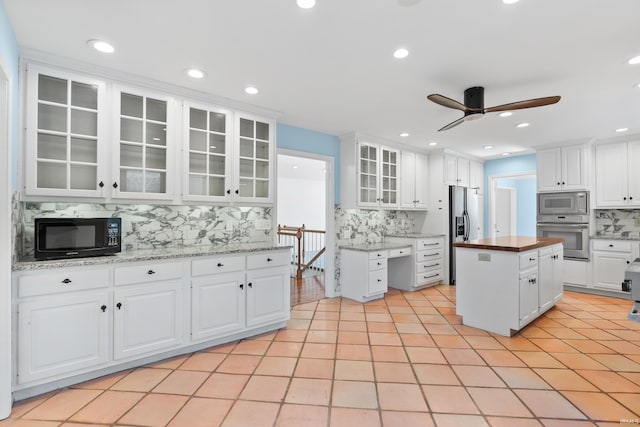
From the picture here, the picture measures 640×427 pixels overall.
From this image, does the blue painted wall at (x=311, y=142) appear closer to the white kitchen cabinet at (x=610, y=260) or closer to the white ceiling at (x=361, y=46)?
the white ceiling at (x=361, y=46)

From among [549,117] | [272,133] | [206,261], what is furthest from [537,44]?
[206,261]

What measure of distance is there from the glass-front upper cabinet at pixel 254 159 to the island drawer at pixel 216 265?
72 centimetres

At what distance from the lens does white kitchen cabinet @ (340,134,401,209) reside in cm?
468

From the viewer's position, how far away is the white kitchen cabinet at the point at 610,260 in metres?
4.61

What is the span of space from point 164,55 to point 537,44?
2.75 meters

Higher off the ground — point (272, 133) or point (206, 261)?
point (272, 133)

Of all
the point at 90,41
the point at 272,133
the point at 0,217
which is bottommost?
the point at 0,217

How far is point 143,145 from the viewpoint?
111 inches

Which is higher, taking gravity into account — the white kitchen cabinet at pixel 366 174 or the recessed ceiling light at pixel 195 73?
the recessed ceiling light at pixel 195 73

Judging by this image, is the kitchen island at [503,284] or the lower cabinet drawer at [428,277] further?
the lower cabinet drawer at [428,277]

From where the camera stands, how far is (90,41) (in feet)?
7.32

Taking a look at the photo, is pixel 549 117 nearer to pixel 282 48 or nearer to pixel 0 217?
pixel 282 48

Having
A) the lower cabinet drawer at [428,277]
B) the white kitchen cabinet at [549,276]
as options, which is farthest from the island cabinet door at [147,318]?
the white kitchen cabinet at [549,276]

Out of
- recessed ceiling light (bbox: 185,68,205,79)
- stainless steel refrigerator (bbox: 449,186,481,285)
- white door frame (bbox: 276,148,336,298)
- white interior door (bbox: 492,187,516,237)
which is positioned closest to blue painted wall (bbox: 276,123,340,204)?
white door frame (bbox: 276,148,336,298)
